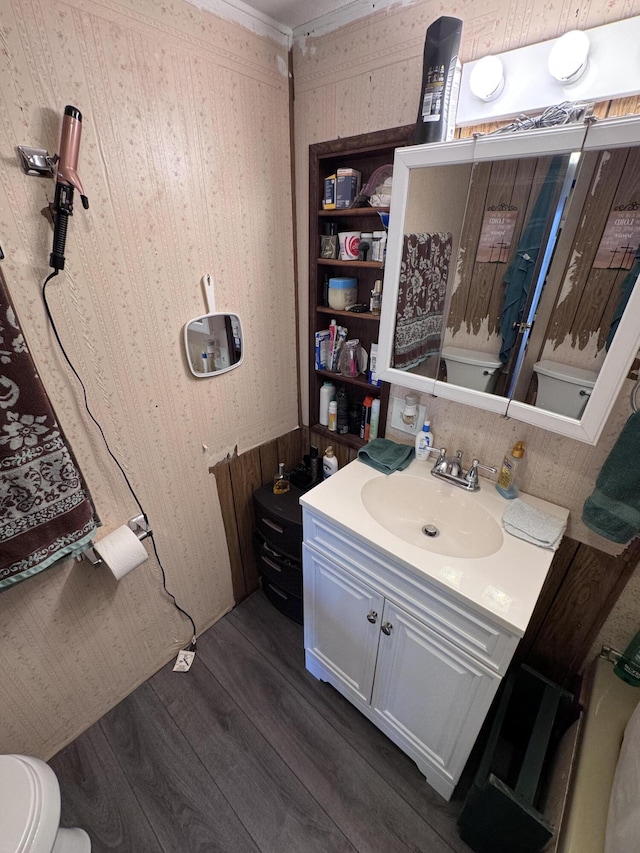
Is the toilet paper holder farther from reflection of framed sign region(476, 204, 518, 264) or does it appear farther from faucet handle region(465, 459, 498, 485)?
reflection of framed sign region(476, 204, 518, 264)

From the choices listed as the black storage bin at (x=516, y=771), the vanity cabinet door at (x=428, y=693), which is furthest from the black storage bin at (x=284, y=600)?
the black storage bin at (x=516, y=771)

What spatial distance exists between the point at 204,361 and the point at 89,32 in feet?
2.70

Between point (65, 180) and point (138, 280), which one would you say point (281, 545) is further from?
point (65, 180)

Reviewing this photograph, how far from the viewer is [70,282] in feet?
3.06

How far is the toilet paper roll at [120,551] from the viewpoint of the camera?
113 centimetres

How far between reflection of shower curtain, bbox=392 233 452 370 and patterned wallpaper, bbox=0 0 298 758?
532 millimetres

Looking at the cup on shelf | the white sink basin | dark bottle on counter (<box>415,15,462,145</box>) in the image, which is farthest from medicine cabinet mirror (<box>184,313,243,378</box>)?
dark bottle on counter (<box>415,15,462,145</box>)

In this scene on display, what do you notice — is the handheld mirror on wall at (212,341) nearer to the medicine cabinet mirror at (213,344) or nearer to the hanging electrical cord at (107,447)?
the medicine cabinet mirror at (213,344)

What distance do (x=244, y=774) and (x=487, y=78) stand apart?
220cm

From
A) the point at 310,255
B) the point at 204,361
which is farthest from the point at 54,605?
the point at 310,255

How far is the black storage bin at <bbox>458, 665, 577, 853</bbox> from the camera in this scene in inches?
36.4

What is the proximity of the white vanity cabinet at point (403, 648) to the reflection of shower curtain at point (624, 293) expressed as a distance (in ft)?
2.45

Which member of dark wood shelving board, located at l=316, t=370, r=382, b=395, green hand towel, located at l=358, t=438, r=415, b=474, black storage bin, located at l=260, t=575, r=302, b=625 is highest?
dark wood shelving board, located at l=316, t=370, r=382, b=395

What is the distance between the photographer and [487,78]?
90 centimetres
